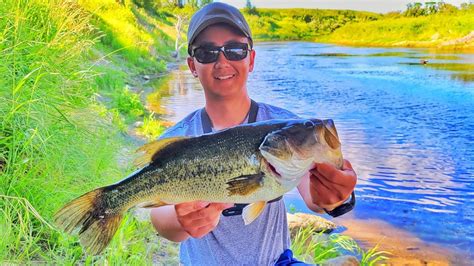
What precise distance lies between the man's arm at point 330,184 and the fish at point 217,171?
5 cm

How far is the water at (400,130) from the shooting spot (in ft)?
25.9

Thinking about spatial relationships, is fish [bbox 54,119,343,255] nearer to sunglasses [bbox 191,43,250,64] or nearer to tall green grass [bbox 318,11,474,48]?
sunglasses [bbox 191,43,250,64]

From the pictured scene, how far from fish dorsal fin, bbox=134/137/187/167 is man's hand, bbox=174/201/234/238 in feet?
0.67

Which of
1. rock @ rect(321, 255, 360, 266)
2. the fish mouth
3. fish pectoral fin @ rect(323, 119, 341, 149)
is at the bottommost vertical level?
rock @ rect(321, 255, 360, 266)

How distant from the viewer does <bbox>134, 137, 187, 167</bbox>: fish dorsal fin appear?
1.82m

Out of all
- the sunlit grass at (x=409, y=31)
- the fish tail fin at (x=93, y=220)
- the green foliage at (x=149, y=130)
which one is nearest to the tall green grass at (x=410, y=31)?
the sunlit grass at (x=409, y=31)

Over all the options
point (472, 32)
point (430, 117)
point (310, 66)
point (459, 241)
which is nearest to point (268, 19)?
point (472, 32)

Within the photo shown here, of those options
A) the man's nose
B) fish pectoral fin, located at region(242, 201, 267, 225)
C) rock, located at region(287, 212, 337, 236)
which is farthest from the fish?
rock, located at region(287, 212, 337, 236)

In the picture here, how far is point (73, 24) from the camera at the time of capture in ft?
18.1

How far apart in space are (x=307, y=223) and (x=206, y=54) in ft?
14.4

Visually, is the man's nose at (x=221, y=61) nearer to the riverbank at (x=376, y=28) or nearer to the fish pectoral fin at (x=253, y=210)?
the fish pectoral fin at (x=253, y=210)

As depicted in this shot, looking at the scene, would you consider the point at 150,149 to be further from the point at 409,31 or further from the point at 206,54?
the point at 409,31

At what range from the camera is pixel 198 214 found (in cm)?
185

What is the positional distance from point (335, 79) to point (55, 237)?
23.1m
